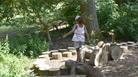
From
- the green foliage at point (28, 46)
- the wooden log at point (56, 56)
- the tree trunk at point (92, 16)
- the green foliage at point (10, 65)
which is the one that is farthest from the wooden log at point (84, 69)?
the tree trunk at point (92, 16)

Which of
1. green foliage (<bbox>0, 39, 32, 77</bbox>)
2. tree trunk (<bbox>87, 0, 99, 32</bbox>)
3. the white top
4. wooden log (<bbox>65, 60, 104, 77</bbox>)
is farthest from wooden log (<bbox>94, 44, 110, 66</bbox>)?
tree trunk (<bbox>87, 0, 99, 32</bbox>)

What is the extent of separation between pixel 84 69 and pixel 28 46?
3.67 m

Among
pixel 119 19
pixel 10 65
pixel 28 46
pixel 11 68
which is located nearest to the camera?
pixel 11 68

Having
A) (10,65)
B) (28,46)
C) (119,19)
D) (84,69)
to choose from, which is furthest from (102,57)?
(119,19)

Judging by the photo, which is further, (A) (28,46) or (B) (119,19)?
(B) (119,19)

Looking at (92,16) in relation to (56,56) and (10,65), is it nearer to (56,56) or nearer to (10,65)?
(56,56)

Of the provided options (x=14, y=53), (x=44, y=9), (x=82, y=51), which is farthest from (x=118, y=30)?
(x=14, y=53)

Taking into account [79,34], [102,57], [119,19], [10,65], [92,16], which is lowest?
[102,57]

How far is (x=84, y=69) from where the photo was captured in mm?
9922

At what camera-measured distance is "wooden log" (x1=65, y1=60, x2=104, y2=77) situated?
31.7 ft

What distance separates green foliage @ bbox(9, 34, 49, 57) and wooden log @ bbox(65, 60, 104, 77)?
237 centimetres

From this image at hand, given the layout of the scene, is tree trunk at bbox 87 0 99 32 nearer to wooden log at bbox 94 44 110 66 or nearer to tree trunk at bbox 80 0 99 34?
tree trunk at bbox 80 0 99 34

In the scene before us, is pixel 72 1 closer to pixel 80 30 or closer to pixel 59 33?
pixel 59 33

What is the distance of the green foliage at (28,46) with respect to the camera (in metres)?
12.3
